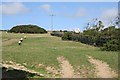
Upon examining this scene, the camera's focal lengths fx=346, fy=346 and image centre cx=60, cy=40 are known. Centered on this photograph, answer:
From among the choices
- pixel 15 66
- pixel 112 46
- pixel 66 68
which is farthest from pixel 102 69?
pixel 112 46

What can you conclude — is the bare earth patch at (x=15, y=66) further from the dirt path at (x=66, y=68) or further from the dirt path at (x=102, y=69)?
the dirt path at (x=102, y=69)

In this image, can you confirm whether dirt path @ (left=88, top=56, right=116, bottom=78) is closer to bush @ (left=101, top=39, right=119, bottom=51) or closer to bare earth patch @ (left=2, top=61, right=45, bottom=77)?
bare earth patch @ (left=2, top=61, right=45, bottom=77)

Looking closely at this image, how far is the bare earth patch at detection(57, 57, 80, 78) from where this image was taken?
45.2 feet

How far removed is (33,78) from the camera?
12523 mm

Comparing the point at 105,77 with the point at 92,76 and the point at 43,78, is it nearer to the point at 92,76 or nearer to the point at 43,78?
the point at 92,76

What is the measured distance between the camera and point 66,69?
15.0m

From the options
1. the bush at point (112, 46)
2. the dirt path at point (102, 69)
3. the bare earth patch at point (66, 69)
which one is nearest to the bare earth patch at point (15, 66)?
the bare earth patch at point (66, 69)

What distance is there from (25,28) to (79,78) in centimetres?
7215

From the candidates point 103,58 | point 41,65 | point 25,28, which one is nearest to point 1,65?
point 41,65

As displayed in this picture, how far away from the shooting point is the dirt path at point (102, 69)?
14.0m

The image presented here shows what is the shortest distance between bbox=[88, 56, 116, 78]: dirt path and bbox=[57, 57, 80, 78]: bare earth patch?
3.53 feet

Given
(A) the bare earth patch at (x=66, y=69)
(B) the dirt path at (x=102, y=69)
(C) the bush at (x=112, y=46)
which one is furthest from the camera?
(C) the bush at (x=112, y=46)

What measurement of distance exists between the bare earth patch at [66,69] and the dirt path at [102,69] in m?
1.08

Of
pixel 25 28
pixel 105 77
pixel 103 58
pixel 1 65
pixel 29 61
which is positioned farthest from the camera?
pixel 25 28
